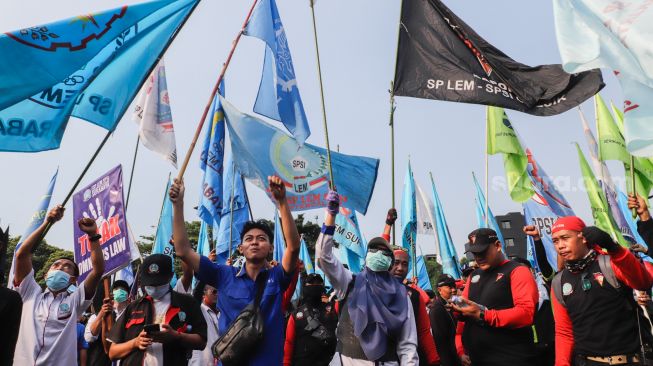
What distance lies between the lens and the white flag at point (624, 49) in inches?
169

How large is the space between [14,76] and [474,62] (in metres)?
4.69

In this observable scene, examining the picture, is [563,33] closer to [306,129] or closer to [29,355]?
[306,129]

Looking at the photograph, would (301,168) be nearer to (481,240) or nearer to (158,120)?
(158,120)

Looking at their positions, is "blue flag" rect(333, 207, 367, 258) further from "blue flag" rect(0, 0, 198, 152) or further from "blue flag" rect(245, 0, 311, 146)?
"blue flag" rect(0, 0, 198, 152)

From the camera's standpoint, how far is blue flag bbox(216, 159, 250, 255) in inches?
430

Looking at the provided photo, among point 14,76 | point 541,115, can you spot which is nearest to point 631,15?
point 541,115

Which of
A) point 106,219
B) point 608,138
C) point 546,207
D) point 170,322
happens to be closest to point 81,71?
point 106,219

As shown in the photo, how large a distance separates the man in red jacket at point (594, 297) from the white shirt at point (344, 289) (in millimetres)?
1288

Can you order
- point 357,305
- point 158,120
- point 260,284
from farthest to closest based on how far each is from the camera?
point 158,120 < point 357,305 < point 260,284

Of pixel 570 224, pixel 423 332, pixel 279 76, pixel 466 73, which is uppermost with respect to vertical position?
pixel 279 76

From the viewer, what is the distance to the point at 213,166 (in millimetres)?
10242

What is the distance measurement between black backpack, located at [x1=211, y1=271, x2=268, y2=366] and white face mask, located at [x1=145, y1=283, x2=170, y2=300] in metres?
1.12

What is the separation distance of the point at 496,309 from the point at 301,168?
13.7 ft

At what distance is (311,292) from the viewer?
6.87m
